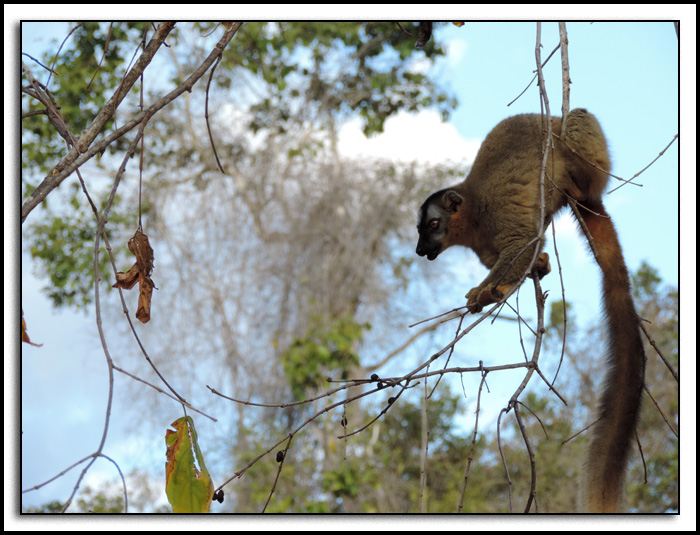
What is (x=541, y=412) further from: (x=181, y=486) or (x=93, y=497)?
(x=181, y=486)

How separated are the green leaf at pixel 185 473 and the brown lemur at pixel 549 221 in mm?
939

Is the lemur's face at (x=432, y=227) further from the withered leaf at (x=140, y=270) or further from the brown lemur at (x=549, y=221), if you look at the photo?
the withered leaf at (x=140, y=270)

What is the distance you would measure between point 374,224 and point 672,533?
557 cm

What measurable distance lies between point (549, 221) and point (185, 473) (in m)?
1.40

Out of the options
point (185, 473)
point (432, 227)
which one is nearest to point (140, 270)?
point (185, 473)

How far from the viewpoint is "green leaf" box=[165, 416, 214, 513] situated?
4.67 feet

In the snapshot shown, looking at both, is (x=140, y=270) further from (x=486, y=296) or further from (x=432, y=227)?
(x=432, y=227)

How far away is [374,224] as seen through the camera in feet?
24.1

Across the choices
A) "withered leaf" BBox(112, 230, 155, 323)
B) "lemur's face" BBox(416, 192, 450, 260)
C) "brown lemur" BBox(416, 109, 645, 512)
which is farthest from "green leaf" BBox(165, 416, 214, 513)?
"lemur's face" BBox(416, 192, 450, 260)

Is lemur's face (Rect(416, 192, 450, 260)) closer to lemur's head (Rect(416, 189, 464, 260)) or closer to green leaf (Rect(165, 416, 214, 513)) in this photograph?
lemur's head (Rect(416, 189, 464, 260))

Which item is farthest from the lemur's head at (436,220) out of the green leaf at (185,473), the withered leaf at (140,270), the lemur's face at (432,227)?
the green leaf at (185,473)

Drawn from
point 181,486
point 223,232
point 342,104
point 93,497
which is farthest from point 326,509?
point 342,104

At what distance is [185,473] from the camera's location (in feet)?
4.68

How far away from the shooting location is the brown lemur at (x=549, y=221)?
6.17 ft
